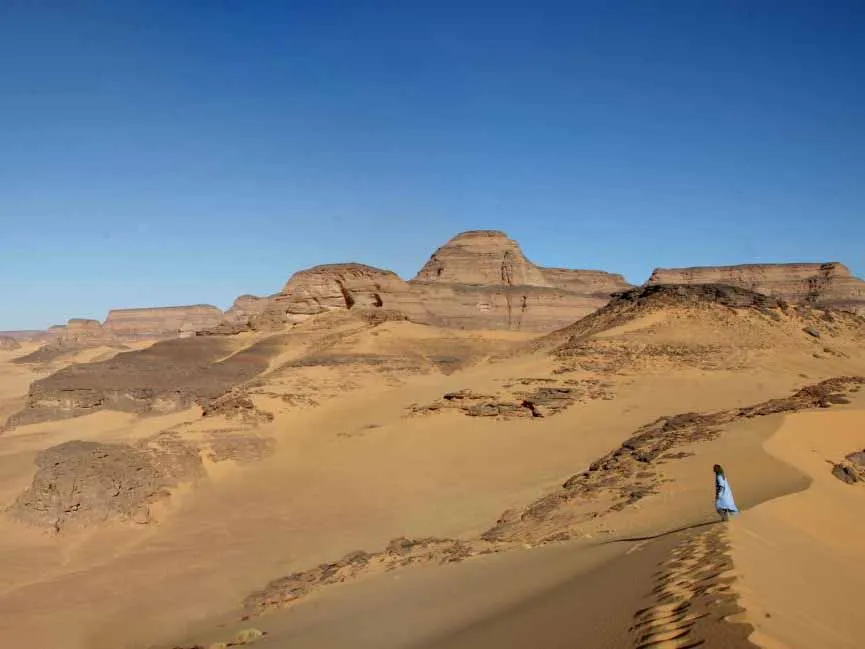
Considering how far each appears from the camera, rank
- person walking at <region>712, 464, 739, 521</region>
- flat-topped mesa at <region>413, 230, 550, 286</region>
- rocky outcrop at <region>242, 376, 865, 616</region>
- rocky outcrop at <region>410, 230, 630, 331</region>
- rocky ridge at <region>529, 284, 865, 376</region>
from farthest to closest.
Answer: flat-topped mesa at <region>413, 230, 550, 286</region>
rocky outcrop at <region>410, 230, 630, 331</region>
rocky ridge at <region>529, 284, 865, 376</region>
rocky outcrop at <region>242, 376, 865, 616</region>
person walking at <region>712, 464, 739, 521</region>

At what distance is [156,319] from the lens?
10088cm

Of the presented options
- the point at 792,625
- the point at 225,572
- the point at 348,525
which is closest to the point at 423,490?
the point at 348,525

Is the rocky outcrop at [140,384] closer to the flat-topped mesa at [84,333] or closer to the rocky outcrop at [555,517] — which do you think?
the rocky outcrop at [555,517]

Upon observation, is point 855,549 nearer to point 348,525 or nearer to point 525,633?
point 525,633

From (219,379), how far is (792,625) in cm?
2916

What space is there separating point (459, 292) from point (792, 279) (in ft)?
121

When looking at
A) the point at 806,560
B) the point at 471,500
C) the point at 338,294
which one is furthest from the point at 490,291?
the point at 806,560

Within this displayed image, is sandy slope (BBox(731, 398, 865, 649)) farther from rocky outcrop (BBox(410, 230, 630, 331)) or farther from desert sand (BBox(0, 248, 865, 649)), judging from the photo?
rocky outcrop (BBox(410, 230, 630, 331))

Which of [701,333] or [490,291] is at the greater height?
[490,291]

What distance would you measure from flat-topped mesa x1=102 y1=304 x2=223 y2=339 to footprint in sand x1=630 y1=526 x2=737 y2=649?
92268 millimetres

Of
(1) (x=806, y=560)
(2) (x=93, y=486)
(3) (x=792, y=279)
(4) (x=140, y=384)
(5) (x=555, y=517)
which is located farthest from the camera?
(3) (x=792, y=279)

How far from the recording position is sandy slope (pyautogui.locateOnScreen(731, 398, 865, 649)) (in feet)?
14.2

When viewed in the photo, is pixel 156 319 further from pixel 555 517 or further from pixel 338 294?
pixel 555 517

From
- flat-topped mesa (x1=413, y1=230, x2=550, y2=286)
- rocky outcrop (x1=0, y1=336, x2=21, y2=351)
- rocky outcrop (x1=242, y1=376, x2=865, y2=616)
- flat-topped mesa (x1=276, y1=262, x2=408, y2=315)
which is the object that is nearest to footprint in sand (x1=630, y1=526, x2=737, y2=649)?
rocky outcrop (x1=242, y1=376, x2=865, y2=616)
